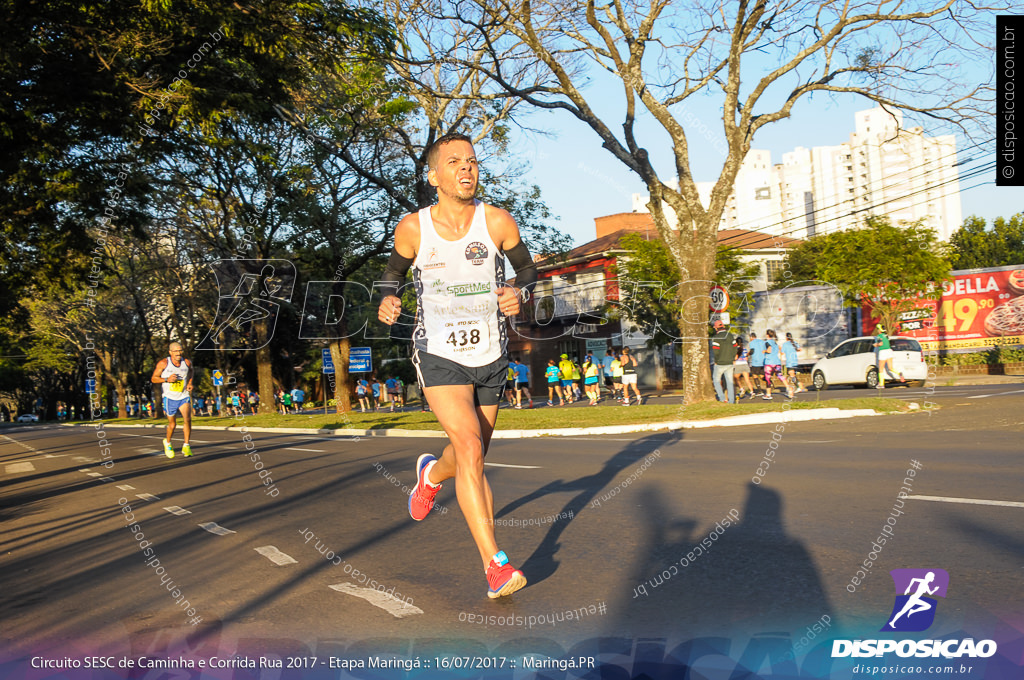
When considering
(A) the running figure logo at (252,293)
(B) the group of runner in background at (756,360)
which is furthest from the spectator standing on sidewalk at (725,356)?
(A) the running figure logo at (252,293)

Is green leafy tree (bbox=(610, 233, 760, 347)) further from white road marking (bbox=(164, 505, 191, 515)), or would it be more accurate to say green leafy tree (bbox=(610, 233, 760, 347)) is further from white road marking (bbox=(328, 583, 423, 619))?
white road marking (bbox=(328, 583, 423, 619))

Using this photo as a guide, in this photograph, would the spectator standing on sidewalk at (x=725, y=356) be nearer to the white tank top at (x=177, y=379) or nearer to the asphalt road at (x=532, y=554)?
the asphalt road at (x=532, y=554)

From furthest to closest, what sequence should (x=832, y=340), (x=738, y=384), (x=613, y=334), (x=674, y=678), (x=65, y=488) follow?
(x=613, y=334)
(x=832, y=340)
(x=738, y=384)
(x=65, y=488)
(x=674, y=678)

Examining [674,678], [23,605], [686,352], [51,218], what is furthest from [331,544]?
[686,352]

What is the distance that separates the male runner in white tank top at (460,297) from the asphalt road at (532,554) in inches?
30.7

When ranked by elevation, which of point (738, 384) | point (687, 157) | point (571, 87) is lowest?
point (738, 384)

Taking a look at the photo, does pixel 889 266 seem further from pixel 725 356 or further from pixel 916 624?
pixel 916 624

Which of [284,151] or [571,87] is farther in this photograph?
[284,151]

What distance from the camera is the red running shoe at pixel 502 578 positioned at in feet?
13.1

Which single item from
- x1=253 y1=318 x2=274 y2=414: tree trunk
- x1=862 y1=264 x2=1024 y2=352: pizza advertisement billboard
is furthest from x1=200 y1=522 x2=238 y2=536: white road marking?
x1=862 y1=264 x2=1024 y2=352: pizza advertisement billboard

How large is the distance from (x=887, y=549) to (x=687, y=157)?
53.7 ft

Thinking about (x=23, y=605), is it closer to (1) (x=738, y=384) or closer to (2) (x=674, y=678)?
(2) (x=674, y=678)

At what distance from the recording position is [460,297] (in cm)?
444

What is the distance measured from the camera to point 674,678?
9.82ft
